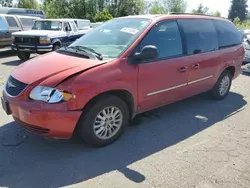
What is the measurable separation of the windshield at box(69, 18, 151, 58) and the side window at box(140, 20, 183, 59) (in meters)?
0.16

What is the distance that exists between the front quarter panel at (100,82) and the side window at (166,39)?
1.70 feet

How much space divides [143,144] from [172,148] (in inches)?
16.0

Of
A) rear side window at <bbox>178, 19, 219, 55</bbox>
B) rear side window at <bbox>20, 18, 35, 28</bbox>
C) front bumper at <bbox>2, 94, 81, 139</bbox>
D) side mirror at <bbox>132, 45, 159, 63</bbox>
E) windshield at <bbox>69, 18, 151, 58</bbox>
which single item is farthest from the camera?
rear side window at <bbox>20, 18, 35, 28</bbox>

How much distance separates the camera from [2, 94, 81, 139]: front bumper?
10.3 feet

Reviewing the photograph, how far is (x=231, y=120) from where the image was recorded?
4781mm

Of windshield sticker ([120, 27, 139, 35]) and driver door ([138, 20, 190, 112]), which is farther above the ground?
windshield sticker ([120, 27, 139, 35])

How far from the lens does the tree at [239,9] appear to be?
64.5m

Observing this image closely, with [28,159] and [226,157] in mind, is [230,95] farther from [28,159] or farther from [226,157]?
[28,159]

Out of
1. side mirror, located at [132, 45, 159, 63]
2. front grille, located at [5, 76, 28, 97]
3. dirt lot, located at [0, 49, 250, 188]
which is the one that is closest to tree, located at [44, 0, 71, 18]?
dirt lot, located at [0, 49, 250, 188]

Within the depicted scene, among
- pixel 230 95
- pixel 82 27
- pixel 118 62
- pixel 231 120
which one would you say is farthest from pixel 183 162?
pixel 82 27

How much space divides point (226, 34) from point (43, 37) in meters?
7.29

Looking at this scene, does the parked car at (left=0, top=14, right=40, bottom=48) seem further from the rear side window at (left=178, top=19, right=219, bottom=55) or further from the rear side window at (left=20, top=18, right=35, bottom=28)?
the rear side window at (left=178, top=19, right=219, bottom=55)

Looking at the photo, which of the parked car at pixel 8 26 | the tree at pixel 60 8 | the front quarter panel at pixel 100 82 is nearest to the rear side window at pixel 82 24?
the parked car at pixel 8 26

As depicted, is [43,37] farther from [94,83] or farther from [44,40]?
[94,83]
